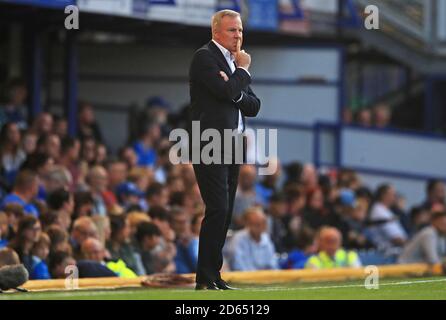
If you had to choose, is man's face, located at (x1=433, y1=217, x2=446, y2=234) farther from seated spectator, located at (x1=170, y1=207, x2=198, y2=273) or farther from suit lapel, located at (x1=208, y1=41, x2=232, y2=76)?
suit lapel, located at (x1=208, y1=41, x2=232, y2=76)

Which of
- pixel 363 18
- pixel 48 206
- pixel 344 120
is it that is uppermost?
pixel 363 18

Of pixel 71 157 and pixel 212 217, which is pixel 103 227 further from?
pixel 212 217

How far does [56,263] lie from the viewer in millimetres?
13578

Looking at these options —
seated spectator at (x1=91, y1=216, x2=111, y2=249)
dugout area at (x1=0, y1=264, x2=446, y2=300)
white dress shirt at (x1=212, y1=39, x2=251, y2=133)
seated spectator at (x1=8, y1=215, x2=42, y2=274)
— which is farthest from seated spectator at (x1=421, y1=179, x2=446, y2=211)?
white dress shirt at (x1=212, y1=39, x2=251, y2=133)

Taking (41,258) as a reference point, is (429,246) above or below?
Result: above

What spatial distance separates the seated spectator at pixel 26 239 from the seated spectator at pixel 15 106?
560 centimetres

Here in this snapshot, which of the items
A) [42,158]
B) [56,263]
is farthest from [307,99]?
[56,263]

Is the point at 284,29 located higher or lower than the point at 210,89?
higher

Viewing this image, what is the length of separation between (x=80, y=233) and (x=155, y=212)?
2.22m

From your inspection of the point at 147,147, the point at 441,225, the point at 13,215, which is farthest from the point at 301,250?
the point at 13,215

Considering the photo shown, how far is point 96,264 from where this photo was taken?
13.7m

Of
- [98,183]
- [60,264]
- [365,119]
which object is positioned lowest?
[60,264]

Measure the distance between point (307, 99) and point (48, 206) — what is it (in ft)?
34.7
